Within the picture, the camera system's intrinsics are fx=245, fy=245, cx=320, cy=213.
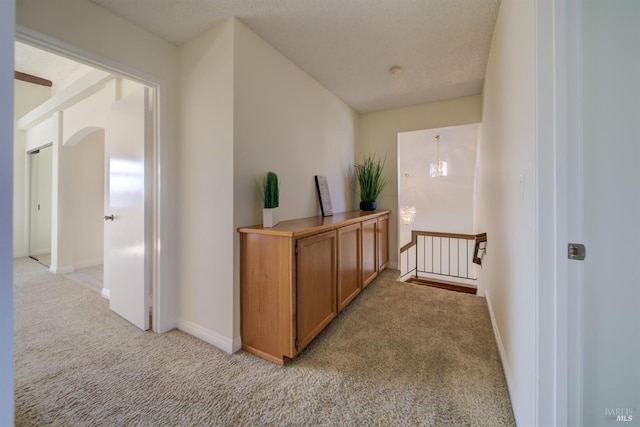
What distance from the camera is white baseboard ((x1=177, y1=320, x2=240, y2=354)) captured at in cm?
179

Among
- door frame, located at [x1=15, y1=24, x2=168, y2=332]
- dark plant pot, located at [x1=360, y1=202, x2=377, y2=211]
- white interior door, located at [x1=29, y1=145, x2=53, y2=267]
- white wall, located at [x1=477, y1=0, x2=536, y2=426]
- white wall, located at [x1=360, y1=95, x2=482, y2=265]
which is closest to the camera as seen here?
white wall, located at [x1=477, y1=0, x2=536, y2=426]

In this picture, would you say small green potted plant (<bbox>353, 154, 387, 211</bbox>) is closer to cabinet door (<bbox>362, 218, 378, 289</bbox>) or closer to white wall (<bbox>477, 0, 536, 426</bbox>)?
cabinet door (<bbox>362, 218, 378, 289</bbox>)

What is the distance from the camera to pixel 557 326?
0.90 meters

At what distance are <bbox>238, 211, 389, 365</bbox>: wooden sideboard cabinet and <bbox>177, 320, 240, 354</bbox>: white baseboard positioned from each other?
8 centimetres

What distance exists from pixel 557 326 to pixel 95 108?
4.60 meters

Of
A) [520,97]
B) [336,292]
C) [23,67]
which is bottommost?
[336,292]

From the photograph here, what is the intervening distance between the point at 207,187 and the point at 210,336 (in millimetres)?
1154

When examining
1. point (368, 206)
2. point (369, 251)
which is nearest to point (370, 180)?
point (368, 206)

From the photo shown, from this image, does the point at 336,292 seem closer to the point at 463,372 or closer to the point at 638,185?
the point at 463,372

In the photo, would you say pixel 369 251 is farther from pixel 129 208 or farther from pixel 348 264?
pixel 129 208

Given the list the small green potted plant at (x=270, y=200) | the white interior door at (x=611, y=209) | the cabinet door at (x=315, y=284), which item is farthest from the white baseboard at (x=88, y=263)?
the white interior door at (x=611, y=209)

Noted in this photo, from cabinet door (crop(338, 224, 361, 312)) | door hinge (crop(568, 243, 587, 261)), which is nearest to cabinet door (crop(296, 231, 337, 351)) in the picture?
cabinet door (crop(338, 224, 361, 312))

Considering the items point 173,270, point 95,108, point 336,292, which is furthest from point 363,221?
point 95,108

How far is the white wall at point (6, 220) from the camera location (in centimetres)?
62
